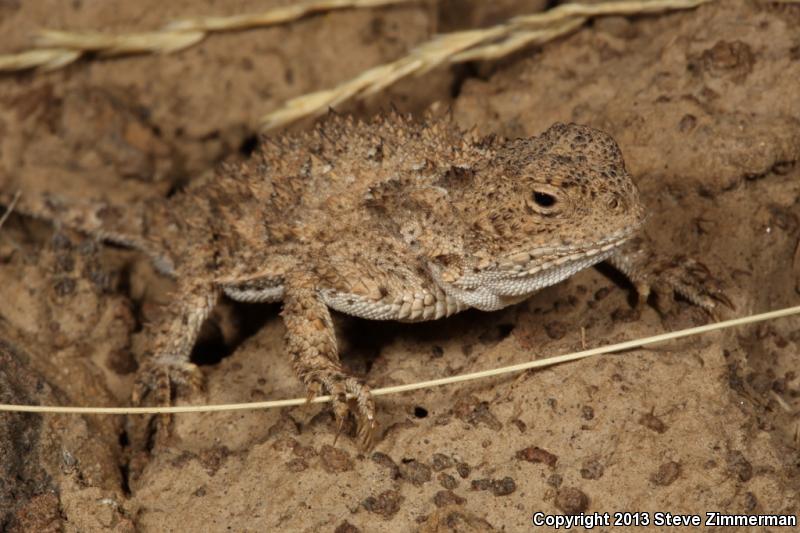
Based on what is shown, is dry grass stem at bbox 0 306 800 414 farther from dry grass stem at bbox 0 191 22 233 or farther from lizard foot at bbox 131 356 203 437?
dry grass stem at bbox 0 191 22 233

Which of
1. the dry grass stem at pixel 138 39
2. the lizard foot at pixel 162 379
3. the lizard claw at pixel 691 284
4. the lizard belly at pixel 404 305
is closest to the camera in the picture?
the lizard belly at pixel 404 305

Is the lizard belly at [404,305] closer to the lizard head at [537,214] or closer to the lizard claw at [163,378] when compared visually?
the lizard head at [537,214]

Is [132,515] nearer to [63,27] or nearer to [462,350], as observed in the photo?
[462,350]

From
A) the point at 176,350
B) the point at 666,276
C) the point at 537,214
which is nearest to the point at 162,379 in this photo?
the point at 176,350

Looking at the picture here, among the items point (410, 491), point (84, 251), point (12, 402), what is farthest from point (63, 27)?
point (410, 491)

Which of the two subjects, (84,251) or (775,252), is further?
(84,251)

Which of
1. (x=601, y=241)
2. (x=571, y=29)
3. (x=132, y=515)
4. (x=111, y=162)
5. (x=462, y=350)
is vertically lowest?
(x=132, y=515)

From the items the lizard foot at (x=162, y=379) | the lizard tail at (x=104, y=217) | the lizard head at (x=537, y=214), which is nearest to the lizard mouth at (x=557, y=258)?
the lizard head at (x=537, y=214)
